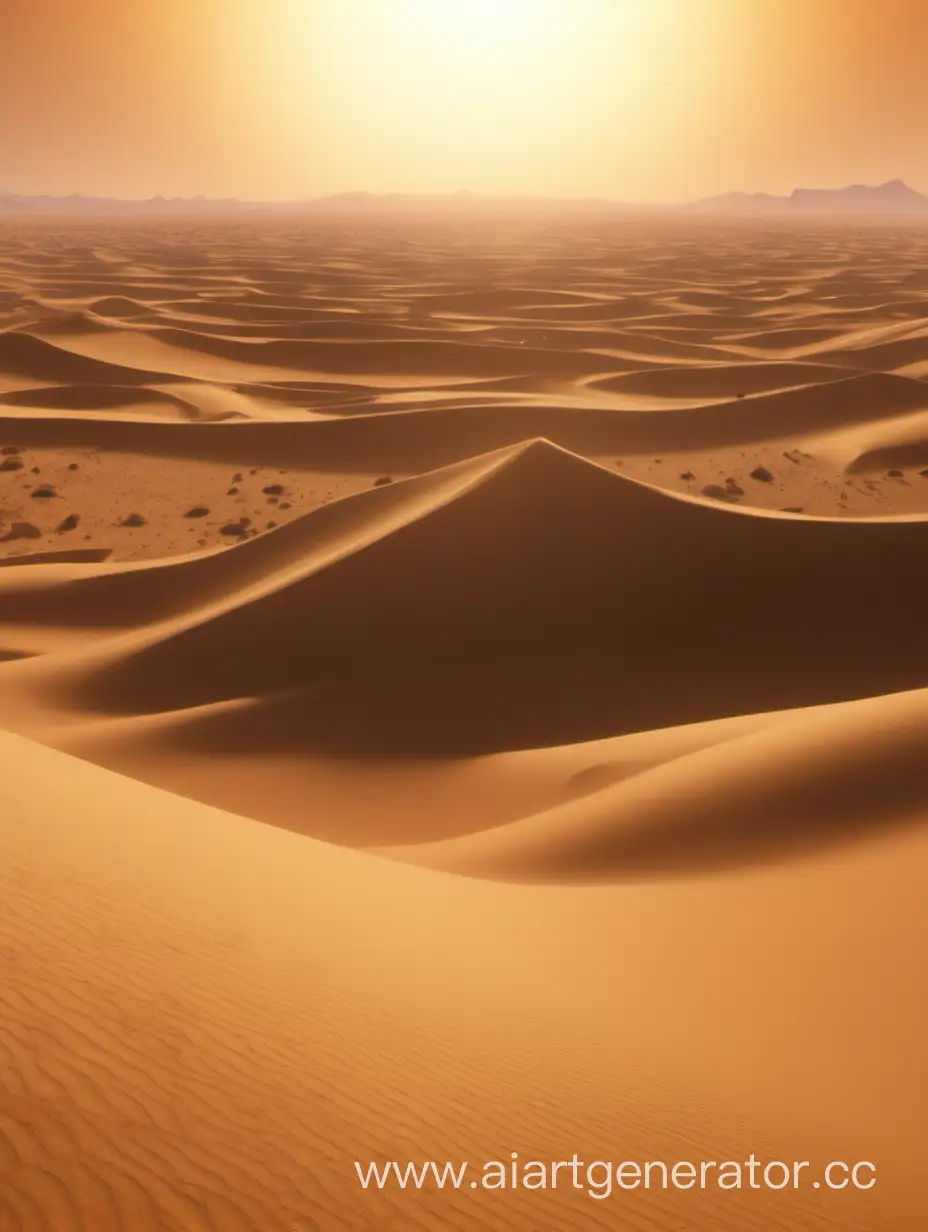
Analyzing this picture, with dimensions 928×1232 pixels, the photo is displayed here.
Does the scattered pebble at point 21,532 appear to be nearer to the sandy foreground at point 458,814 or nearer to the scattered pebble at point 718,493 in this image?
the sandy foreground at point 458,814

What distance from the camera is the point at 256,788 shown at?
7.68 meters

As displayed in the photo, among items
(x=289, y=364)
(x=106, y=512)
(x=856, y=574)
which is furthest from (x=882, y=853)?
(x=289, y=364)

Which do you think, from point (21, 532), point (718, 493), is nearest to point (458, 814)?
point (21, 532)

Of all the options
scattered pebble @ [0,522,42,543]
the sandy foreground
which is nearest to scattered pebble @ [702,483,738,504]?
the sandy foreground

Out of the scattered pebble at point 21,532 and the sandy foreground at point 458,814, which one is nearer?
the sandy foreground at point 458,814

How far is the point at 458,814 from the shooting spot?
730 cm

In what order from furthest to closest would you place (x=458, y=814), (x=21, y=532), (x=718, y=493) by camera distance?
1. (x=718, y=493)
2. (x=21, y=532)
3. (x=458, y=814)

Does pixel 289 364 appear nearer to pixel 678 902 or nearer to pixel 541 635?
pixel 541 635

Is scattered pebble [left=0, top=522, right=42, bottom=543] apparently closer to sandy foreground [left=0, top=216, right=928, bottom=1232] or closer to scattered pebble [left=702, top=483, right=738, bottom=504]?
sandy foreground [left=0, top=216, right=928, bottom=1232]

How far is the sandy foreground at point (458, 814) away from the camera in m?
2.84

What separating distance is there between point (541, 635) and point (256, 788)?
3.31m

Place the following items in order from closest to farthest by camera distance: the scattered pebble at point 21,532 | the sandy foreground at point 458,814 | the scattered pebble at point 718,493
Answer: the sandy foreground at point 458,814
the scattered pebble at point 21,532
the scattered pebble at point 718,493

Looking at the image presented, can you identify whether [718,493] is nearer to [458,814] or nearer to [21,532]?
[21,532]

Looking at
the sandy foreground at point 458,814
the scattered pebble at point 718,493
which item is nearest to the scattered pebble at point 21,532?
the sandy foreground at point 458,814
